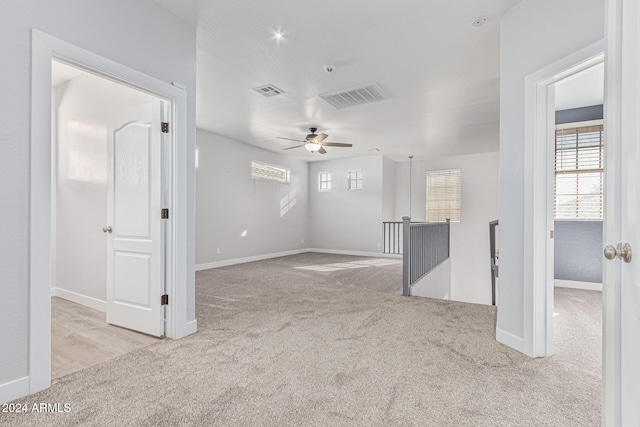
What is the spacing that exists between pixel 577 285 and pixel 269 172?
21.4 ft

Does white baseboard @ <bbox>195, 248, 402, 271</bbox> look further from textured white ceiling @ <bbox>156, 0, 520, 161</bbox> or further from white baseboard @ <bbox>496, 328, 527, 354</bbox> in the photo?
white baseboard @ <bbox>496, 328, 527, 354</bbox>

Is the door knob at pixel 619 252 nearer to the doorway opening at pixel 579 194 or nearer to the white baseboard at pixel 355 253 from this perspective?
the doorway opening at pixel 579 194

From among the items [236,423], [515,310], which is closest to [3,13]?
[236,423]

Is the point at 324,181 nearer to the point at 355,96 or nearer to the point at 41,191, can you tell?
the point at 355,96

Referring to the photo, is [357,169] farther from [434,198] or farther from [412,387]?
[412,387]

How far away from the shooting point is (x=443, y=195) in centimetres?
855

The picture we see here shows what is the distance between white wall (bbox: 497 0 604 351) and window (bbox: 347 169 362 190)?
6.08 metres

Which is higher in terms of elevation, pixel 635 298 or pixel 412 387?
pixel 635 298

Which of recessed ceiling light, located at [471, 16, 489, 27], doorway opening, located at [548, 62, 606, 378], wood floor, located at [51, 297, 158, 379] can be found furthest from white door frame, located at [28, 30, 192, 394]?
doorway opening, located at [548, 62, 606, 378]

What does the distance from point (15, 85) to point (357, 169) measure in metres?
7.55

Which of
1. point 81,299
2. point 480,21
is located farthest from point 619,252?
point 81,299

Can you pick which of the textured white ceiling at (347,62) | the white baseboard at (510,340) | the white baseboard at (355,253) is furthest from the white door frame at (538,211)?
the white baseboard at (355,253)

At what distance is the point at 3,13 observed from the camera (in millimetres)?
1689

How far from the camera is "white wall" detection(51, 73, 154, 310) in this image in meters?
3.42
